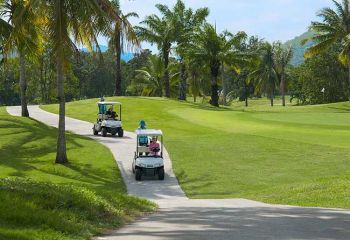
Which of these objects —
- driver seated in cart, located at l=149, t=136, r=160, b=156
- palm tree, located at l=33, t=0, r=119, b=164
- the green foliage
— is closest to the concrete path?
driver seated in cart, located at l=149, t=136, r=160, b=156

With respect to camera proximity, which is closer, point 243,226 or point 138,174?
point 243,226

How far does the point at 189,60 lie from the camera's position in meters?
56.2

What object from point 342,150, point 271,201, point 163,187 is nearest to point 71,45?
point 163,187

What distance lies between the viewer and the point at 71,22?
66.7 feet

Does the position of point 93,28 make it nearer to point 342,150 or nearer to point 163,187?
point 163,187

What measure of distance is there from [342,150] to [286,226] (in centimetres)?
1602

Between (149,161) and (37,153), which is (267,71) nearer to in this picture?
(37,153)

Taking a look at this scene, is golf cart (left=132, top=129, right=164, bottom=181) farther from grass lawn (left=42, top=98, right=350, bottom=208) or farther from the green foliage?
the green foliage

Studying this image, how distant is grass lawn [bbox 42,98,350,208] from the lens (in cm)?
1599

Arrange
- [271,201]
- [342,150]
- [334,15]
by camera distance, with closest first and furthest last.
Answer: [271,201] → [342,150] → [334,15]

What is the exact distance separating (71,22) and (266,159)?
33.0ft

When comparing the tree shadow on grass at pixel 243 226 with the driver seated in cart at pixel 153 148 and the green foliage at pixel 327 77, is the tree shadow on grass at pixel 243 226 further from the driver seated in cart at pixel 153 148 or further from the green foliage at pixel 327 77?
the green foliage at pixel 327 77

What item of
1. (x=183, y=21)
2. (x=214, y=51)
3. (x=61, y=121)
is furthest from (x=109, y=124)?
(x=183, y=21)

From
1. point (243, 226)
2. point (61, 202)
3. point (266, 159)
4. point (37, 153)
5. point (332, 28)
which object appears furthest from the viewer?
point (332, 28)
